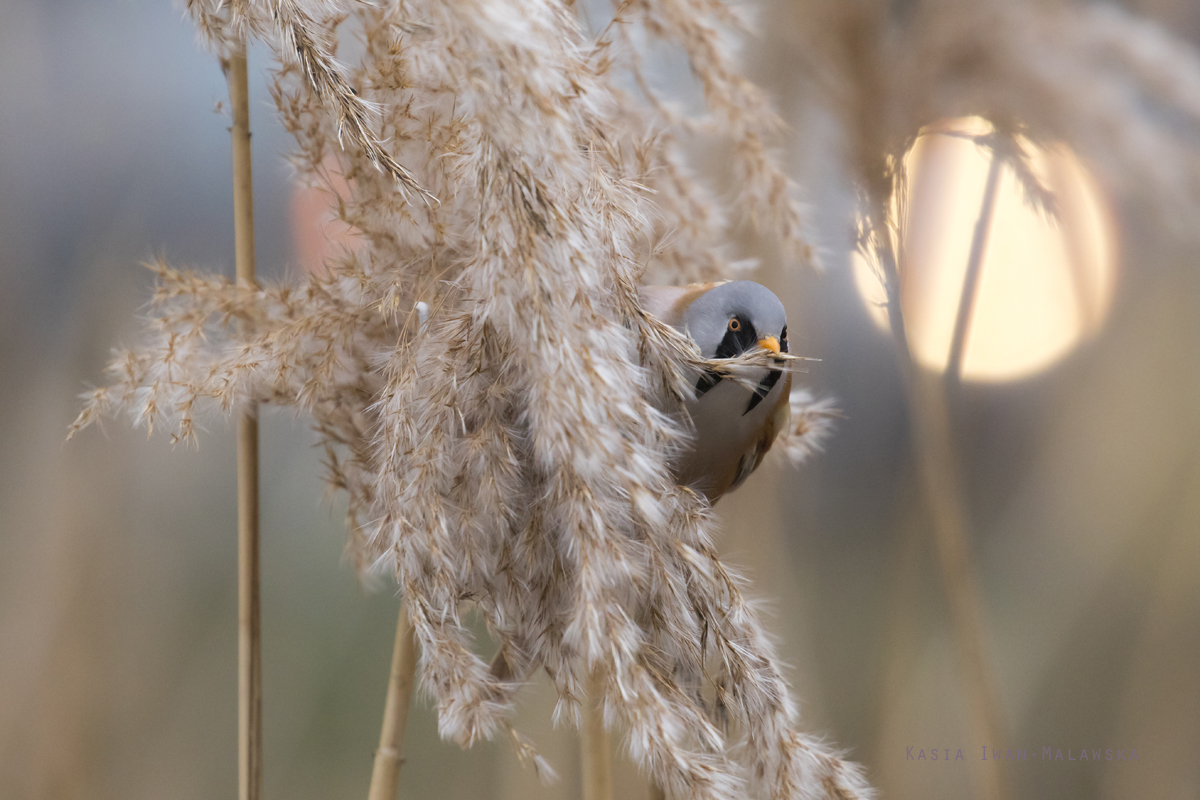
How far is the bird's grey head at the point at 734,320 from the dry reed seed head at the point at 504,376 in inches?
1.3

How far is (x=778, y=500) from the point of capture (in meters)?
0.98

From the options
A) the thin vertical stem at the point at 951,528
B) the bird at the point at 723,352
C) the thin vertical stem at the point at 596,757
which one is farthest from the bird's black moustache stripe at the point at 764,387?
the thin vertical stem at the point at 951,528

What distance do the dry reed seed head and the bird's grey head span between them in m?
0.03

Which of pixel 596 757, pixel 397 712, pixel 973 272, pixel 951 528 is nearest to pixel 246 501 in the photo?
pixel 397 712

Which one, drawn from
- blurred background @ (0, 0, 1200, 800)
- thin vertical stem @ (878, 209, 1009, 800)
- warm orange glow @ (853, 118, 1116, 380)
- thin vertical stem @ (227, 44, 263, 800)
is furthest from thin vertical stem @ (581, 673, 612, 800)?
warm orange glow @ (853, 118, 1116, 380)

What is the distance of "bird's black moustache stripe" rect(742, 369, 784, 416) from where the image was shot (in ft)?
1.38

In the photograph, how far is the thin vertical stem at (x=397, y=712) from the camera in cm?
47

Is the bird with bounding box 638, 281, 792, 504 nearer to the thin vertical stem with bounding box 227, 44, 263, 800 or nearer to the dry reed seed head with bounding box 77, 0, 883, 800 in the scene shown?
the dry reed seed head with bounding box 77, 0, 883, 800

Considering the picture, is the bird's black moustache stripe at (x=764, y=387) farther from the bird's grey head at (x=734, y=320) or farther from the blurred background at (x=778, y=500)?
the blurred background at (x=778, y=500)

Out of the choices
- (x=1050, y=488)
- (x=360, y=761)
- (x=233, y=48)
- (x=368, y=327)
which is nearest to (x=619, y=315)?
(x=368, y=327)

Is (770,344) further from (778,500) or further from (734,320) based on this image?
(778,500)

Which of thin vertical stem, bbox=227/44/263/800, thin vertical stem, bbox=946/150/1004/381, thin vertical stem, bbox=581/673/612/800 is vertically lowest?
thin vertical stem, bbox=581/673/612/800

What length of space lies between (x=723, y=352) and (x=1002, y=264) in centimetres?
78

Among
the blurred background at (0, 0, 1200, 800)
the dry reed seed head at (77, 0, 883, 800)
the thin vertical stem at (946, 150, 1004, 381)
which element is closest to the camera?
the dry reed seed head at (77, 0, 883, 800)
